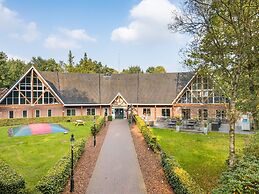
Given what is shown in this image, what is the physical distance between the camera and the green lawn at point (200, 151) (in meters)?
13.0

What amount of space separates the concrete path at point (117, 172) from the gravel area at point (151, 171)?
1.00ft

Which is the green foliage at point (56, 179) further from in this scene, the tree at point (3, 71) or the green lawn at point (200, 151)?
the tree at point (3, 71)

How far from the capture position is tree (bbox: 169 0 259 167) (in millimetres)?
12383

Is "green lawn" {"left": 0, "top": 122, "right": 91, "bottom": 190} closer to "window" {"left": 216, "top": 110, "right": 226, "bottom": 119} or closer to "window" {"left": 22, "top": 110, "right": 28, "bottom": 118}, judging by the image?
"window" {"left": 22, "top": 110, "right": 28, "bottom": 118}

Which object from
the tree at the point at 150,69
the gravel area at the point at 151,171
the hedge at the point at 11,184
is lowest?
the gravel area at the point at 151,171

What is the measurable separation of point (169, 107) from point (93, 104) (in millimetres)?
11905

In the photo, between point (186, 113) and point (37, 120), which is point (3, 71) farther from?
point (186, 113)

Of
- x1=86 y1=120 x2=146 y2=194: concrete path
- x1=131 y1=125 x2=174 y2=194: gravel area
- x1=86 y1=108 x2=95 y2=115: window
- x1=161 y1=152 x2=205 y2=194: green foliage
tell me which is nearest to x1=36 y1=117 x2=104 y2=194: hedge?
x1=86 y1=120 x2=146 y2=194: concrete path

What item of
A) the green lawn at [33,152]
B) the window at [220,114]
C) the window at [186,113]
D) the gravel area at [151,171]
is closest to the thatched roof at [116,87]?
the window at [186,113]

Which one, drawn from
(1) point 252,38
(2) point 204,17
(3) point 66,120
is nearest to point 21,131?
(3) point 66,120

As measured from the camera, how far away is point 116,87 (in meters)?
39.7

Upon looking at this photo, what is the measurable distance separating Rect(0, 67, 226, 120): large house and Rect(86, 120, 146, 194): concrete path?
1659 cm

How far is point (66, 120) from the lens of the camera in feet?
112

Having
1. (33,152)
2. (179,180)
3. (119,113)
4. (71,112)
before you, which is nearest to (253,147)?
(179,180)
